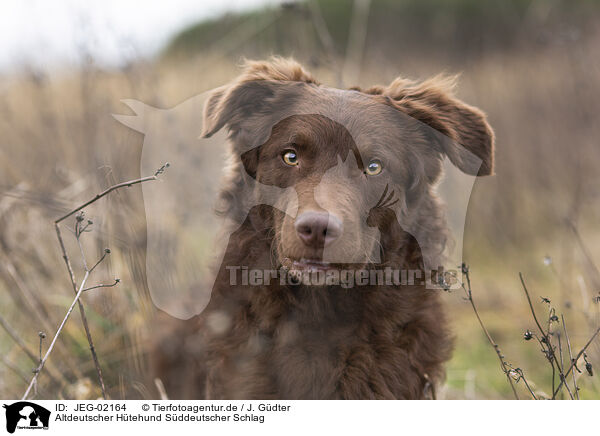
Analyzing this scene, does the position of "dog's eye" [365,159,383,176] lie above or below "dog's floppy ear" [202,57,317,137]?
below

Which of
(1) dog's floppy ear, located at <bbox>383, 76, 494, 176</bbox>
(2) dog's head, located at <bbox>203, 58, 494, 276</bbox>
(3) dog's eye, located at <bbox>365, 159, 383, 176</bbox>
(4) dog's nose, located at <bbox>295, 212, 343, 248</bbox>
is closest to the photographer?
(4) dog's nose, located at <bbox>295, 212, 343, 248</bbox>

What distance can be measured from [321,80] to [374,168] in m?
0.97

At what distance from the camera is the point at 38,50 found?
350 centimetres

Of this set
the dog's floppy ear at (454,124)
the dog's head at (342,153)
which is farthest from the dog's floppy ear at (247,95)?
the dog's floppy ear at (454,124)

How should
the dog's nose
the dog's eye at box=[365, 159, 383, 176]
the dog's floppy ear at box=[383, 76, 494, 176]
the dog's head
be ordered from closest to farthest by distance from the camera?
the dog's nose, the dog's head, the dog's eye at box=[365, 159, 383, 176], the dog's floppy ear at box=[383, 76, 494, 176]

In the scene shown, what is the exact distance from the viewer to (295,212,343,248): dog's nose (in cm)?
205

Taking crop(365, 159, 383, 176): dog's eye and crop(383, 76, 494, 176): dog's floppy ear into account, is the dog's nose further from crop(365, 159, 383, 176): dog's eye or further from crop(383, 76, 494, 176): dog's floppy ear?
crop(383, 76, 494, 176): dog's floppy ear

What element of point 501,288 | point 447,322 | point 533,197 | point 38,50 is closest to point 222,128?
point 447,322

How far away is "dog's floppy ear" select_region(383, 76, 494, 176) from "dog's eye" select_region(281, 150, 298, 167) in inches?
22.8

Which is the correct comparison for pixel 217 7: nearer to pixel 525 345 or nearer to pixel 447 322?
pixel 447 322
